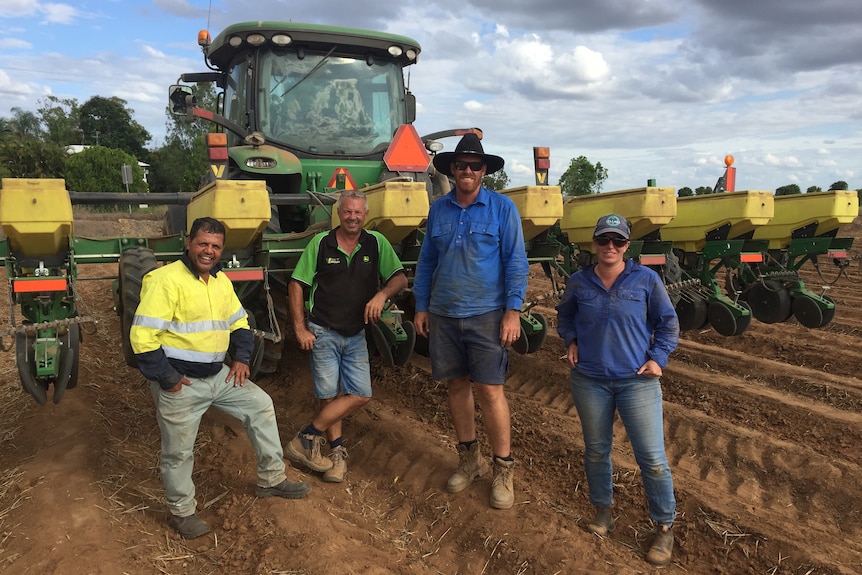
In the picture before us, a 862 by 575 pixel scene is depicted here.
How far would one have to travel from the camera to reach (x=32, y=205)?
369 cm

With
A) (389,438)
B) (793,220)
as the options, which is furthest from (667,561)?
(793,220)

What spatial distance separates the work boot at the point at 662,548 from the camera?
10.7 ft

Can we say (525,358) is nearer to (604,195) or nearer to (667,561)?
(604,195)

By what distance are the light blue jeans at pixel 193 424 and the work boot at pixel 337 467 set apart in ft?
1.53

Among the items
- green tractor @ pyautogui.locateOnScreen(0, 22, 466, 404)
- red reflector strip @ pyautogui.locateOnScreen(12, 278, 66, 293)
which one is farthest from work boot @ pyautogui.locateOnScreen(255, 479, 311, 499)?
red reflector strip @ pyautogui.locateOnScreen(12, 278, 66, 293)

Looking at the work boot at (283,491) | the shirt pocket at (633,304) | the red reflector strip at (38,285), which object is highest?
the red reflector strip at (38,285)

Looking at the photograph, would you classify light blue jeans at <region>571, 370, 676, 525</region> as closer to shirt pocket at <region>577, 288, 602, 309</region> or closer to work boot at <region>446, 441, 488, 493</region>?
shirt pocket at <region>577, 288, 602, 309</region>

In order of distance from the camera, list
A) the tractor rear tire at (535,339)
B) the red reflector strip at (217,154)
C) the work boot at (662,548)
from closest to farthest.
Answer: the work boot at (662,548)
the red reflector strip at (217,154)
the tractor rear tire at (535,339)

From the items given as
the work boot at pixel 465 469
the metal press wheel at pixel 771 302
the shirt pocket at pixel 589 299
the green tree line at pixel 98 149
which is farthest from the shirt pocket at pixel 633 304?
the green tree line at pixel 98 149

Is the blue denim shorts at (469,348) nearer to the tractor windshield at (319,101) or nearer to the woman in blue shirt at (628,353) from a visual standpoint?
Answer: the woman in blue shirt at (628,353)

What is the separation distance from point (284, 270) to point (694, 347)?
4678mm

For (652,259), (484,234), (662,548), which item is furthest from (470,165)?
(652,259)

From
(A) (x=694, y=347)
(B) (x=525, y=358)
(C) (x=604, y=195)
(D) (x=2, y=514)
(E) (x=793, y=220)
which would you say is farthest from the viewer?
(A) (x=694, y=347)

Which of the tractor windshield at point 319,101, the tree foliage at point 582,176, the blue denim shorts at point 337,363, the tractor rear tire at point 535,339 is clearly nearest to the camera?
the blue denim shorts at point 337,363
